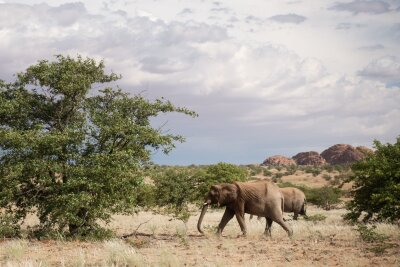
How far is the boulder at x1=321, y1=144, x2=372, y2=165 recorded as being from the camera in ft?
435

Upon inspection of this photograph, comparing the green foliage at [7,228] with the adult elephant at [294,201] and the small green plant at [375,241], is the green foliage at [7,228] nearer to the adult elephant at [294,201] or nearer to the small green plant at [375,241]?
the small green plant at [375,241]

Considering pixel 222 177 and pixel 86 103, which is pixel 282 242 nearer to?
pixel 86 103

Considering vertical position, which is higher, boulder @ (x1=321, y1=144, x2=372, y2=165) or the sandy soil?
boulder @ (x1=321, y1=144, x2=372, y2=165)

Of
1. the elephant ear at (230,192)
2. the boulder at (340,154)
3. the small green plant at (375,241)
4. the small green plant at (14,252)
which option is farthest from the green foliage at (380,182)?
the boulder at (340,154)

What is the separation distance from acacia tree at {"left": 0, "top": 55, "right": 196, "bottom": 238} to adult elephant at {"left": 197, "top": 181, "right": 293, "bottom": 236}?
3.03 meters

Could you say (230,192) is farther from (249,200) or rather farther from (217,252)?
(217,252)

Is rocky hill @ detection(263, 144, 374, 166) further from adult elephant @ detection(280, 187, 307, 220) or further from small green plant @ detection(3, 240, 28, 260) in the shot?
small green plant @ detection(3, 240, 28, 260)

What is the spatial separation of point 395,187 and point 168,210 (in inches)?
376

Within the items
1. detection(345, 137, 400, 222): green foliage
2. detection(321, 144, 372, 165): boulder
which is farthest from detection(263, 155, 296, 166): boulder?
detection(345, 137, 400, 222): green foliage

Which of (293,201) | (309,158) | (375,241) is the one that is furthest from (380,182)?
(309,158)

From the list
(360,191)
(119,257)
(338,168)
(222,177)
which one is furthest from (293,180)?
(119,257)

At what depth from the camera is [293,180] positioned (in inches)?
3295

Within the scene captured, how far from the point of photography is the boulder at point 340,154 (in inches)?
5215

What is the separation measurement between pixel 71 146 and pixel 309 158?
136405 millimetres
